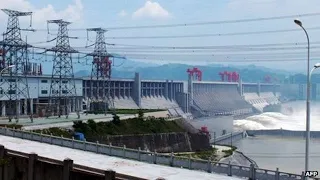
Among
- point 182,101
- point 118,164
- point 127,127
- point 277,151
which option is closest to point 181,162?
point 118,164

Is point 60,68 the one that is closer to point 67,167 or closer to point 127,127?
point 127,127

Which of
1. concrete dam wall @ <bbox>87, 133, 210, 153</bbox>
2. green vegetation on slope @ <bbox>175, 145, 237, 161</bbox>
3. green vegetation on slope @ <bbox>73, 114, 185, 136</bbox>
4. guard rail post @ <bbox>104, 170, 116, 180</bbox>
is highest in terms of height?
guard rail post @ <bbox>104, 170, 116, 180</bbox>

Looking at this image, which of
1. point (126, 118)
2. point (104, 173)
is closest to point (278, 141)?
point (126, 118)

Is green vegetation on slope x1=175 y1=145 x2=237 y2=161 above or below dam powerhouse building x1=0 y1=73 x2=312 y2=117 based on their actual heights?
below

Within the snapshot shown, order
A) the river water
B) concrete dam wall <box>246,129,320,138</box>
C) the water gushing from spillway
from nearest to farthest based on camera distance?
1. the river water
2. concrete dam wall <box>246,129,320,138</box>
3. the water gushing from spillway

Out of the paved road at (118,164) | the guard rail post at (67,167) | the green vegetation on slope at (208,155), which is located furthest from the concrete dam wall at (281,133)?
the guard rail post at (67,167)

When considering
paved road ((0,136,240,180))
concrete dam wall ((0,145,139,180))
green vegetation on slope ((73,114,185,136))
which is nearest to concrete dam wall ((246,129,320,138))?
green vegetation on slope ((73,114,185,136))

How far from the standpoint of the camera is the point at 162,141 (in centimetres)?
6300

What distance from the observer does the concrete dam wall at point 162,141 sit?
55938mm

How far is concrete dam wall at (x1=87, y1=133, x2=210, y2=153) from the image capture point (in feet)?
184

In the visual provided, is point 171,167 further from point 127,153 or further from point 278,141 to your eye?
point 278,141

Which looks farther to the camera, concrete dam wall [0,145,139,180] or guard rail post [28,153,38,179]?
guard rail post [28,153,38,179]

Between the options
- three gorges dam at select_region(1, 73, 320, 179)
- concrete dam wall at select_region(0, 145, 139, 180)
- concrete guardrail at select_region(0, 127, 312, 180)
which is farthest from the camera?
three gorges dam at select_region(1, 73, 320, 179)

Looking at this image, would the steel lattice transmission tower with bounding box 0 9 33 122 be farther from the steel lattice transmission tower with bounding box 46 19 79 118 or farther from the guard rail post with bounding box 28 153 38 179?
the guard rail post with bounding box 28 153 38 179
